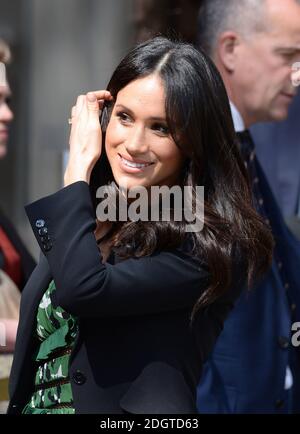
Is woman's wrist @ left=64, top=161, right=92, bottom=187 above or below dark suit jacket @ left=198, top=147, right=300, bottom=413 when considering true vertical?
above

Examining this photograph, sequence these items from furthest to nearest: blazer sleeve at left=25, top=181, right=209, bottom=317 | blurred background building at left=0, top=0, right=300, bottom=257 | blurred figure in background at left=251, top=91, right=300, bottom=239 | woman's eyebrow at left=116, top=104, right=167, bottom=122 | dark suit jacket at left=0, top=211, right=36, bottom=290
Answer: blurred background building at left=0, top=0, right=300, bottom=257 → blurred figure in background at left=251, top=91, right=300, bottom=239 → dark suit jacket at left=0, top=211, right=36, bottom=290 → woman's eyebrow at left=116, top=104, right=167, bottom=122 → blazer sleeve at left=25, top=181, right=209, bottom=317

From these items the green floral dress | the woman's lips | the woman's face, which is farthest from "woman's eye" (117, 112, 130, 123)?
the green floral dress

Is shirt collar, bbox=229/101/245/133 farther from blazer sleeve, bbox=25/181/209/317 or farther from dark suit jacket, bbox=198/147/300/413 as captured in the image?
blazer sleeve, bbox=25/181/209/317

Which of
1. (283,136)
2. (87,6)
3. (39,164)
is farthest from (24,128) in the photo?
(283,136)

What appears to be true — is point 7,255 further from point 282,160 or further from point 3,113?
point 282,160

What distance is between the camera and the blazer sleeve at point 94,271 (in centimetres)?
228

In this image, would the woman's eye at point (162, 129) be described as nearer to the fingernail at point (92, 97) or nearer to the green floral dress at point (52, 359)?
the fingernail at point (92, 97)

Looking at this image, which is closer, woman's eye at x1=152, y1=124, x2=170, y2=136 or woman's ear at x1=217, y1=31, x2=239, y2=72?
woman's eye at x1=152, y1=124, x2=170, y2=136

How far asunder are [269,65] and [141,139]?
1.36m

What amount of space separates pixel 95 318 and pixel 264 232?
490 millimetres

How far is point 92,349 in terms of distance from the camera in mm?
2365

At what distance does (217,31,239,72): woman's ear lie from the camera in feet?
12.1

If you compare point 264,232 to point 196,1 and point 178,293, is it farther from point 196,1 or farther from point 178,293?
point 196,1

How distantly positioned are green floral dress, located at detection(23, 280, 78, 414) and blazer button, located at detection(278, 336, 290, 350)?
4.04 ft
